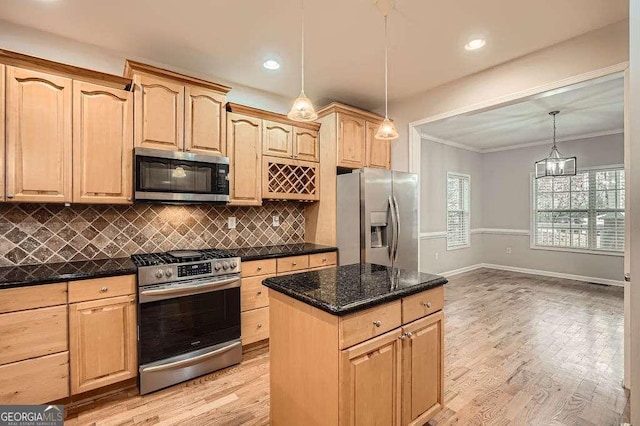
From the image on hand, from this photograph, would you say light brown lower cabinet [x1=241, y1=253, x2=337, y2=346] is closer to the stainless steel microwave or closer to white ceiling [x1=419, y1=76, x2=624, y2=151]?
the stainless steel microwave

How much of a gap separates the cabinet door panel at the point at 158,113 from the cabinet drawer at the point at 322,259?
5.55 ft

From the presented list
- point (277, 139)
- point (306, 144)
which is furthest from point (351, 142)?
point (277, 139)

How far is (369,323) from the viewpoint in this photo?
60.2 inches

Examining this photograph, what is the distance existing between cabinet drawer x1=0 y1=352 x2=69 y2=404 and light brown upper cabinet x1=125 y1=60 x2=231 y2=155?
1.67 metres

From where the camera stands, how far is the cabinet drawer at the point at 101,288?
2.14 metres

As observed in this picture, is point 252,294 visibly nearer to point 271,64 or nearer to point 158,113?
point 158,113

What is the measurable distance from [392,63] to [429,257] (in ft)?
12.5

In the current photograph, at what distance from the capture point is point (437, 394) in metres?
1.92

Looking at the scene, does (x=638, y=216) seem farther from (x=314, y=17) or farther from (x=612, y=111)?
(x=612, y=111)

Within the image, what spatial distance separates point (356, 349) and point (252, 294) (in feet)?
5.64

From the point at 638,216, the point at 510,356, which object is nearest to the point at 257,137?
the point at 638,216

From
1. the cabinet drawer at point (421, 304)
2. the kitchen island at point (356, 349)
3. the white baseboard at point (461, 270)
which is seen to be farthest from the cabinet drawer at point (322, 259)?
the white baseboard at point (461, 270)

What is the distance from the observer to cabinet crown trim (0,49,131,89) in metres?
2.21

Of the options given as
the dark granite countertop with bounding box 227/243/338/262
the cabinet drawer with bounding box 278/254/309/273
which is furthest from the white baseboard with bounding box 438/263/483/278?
the cabinet drawer with bounding box 278/254/309/273
